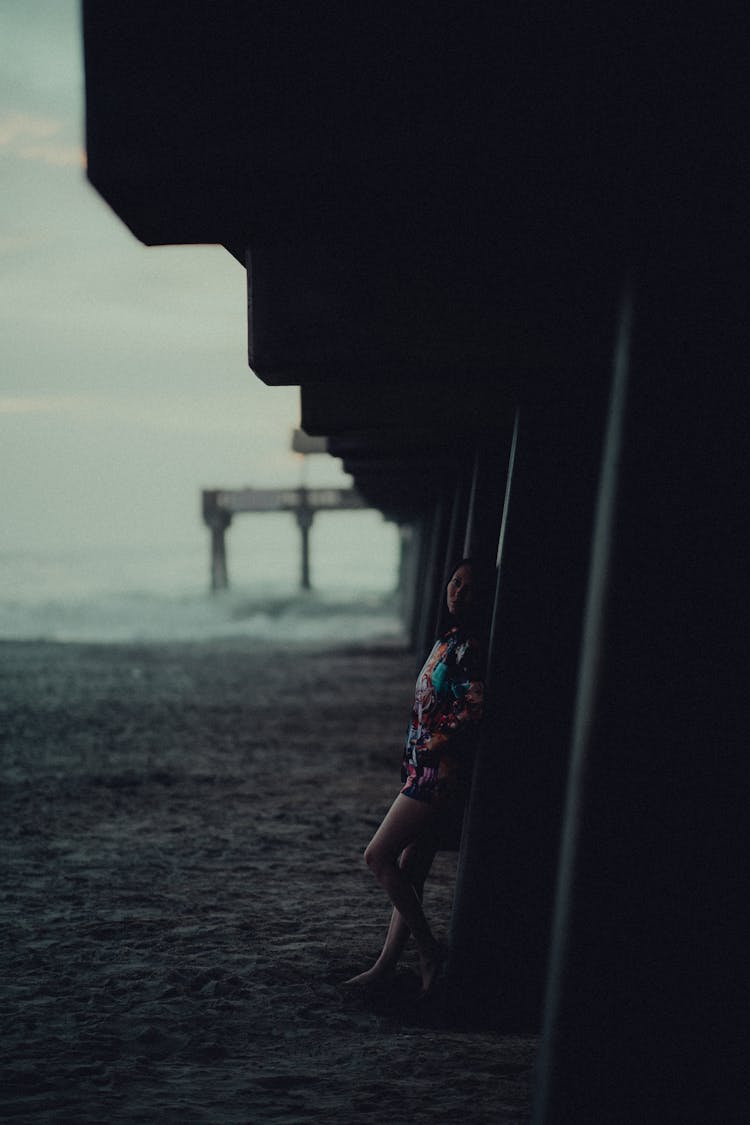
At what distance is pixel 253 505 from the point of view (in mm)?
41688

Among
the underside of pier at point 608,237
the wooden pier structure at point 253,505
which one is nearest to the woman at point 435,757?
the underside of pier at point 608,237

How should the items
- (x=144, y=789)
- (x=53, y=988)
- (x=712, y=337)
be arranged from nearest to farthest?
1. (x=712, y=337)
2. (x=53, y=988)
3. (x=144, y=789)

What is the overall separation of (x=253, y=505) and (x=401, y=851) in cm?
3766

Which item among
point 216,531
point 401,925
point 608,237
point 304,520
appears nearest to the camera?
point 608,237

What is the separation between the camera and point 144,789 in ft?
29.1

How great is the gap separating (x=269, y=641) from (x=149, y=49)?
23.1 metres

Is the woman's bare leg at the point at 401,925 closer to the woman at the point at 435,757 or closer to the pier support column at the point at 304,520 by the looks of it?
the woman at the point at 435,757

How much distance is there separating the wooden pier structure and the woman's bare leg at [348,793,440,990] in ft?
117

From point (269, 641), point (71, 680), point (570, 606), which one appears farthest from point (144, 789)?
point (269, 641)

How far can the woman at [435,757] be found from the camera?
4324 mm

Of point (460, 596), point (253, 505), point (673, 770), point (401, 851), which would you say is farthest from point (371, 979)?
point (253, 505)

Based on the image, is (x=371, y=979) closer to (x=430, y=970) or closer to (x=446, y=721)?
(x=430, y=970)

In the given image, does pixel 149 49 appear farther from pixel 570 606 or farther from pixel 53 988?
pixel 53 988

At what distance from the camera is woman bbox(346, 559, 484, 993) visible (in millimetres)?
4324
